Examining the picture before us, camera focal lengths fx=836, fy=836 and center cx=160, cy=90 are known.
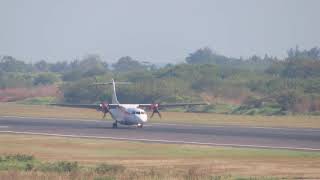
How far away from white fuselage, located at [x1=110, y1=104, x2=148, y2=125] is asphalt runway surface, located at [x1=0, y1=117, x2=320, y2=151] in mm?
639

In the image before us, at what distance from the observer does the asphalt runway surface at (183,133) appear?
56.3 m

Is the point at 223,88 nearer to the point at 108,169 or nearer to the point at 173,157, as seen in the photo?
the point at 173,157

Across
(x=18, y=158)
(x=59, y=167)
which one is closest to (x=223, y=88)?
(x=18, y=158)

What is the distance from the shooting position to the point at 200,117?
89812 mm

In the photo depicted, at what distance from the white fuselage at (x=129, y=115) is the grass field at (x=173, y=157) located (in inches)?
502

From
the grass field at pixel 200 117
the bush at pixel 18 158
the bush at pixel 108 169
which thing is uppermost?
the grass field at pixel 200 117

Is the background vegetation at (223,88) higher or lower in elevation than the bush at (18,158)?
higher

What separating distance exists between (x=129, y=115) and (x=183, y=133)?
8.19m

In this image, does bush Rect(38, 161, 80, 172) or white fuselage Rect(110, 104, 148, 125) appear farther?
white fuselage Rect(110, 104, 148, 125)

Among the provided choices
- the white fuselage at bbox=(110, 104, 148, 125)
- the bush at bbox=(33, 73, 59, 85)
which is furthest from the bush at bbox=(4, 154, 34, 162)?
the bush at bbox=(33, 73, 59, 85)

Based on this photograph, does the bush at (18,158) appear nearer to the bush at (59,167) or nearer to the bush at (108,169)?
the bush at (59,167)

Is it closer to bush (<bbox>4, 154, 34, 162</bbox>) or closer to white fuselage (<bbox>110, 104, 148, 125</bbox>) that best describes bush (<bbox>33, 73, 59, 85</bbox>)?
white fuselage (<bbox>110, 104, 148, 125</bbox>)

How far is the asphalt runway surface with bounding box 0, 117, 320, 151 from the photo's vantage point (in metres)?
56.3

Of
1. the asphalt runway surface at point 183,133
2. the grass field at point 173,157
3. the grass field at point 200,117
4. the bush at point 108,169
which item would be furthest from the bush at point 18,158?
the grass field at point 200,117
